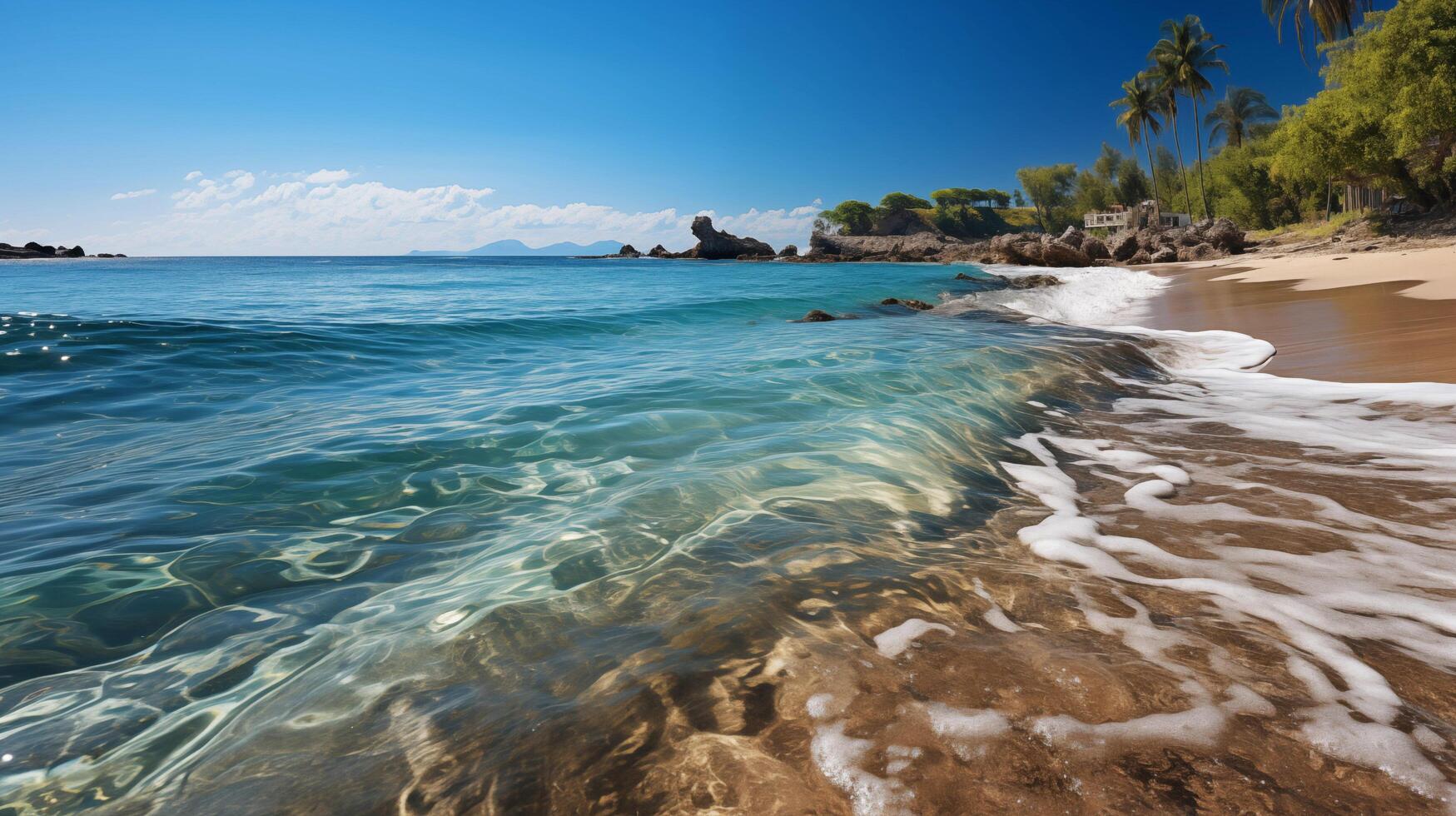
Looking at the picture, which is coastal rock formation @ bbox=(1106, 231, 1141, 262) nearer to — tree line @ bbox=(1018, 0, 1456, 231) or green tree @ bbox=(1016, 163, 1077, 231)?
tree line @ bbox=(1018, 0, 1456, 231)

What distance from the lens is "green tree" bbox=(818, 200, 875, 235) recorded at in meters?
106

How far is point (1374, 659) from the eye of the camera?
1.82 m

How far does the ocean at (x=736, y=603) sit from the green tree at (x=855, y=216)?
107 m

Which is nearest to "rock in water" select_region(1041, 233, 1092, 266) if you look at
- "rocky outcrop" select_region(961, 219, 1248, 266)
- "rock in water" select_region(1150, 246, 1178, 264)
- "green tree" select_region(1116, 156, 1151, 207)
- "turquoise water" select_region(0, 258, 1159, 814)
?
"rocky outcrop" select_region(961, 219, 1248, 266)

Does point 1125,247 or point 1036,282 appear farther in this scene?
point 1125,247

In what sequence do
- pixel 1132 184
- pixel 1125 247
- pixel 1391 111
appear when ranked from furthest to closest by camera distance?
pixel 1132 184, pixel 1125 247, pixel 1391 111

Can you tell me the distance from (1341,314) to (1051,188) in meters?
94.5

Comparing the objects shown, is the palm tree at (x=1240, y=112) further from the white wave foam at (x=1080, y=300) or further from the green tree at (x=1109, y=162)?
the white wave foam at (x=1080, y=300)

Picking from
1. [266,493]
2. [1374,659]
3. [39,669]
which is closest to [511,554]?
[39,669]

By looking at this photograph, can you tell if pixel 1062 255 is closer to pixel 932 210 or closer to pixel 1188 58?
pixel 1188 58

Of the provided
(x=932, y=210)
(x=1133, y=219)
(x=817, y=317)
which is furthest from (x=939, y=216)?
(x=817, y=317)

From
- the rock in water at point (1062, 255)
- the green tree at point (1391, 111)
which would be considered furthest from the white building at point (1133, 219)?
the green tree at point (1391, 111)

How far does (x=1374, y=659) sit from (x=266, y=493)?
5.12 metres

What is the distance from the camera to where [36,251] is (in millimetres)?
98688
